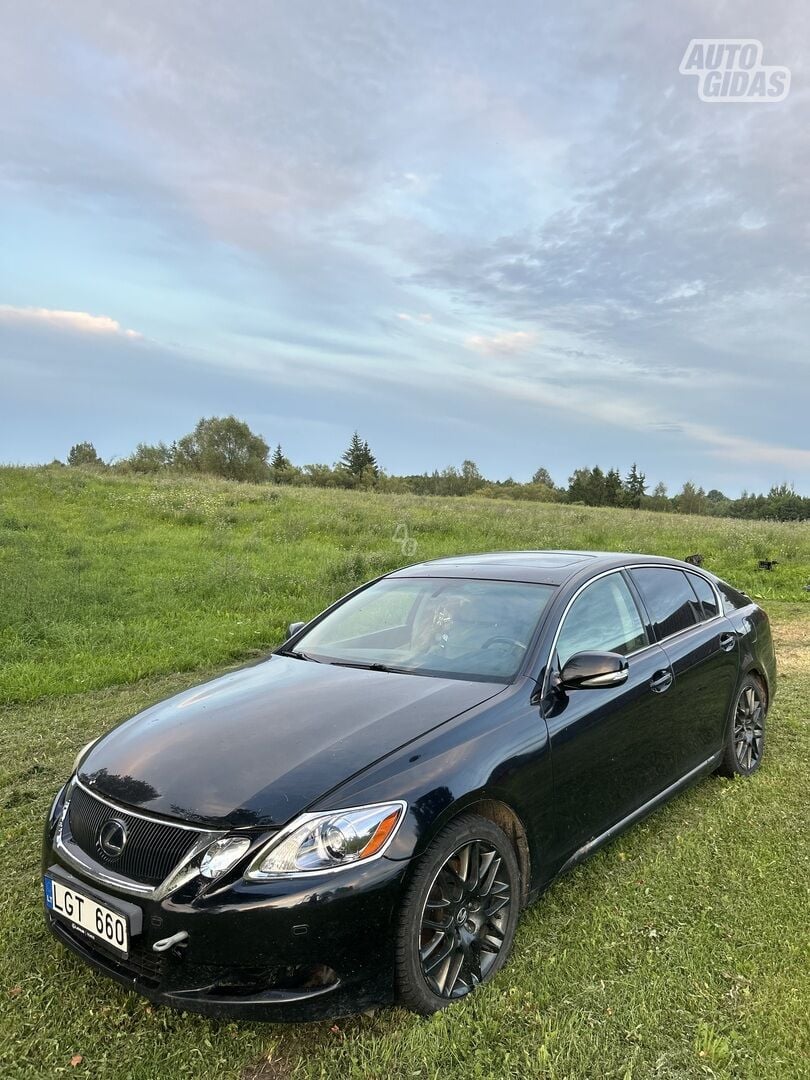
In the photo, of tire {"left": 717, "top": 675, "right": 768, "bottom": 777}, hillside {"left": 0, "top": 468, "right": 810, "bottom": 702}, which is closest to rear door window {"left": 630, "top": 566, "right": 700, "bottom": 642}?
tire {"left": 717, "top": 675, "right": 768, "bottom": 777}

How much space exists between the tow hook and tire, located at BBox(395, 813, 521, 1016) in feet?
2.10

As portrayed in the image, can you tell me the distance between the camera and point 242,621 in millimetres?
8867

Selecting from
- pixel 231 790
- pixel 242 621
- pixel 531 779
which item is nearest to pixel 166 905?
pixel 231 790

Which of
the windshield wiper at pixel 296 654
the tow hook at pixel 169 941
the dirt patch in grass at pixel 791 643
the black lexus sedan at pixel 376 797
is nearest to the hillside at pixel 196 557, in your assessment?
the dirt patch in grass at pixel 791 643

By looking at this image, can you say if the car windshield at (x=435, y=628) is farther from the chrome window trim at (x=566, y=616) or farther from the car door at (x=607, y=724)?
the car door at (x=607, y=724)

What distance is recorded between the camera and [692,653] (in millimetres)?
4043

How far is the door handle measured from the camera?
11.9 ft

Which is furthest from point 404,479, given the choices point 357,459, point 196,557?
point 196,557

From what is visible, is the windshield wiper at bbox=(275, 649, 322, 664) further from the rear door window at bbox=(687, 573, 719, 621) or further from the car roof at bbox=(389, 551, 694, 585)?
the rear door window at bbox=(687, 573, 719, 621)

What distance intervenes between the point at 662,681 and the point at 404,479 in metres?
74.0

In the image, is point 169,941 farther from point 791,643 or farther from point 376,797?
point 791,643

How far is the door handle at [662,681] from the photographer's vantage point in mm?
3634

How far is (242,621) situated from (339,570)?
8.78 ft

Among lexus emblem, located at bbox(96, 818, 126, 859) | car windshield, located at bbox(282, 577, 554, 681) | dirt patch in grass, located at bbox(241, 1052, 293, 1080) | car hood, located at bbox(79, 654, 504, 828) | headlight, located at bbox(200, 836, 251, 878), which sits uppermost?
car windshield, located at bbox(282, 577, 554, 681)
